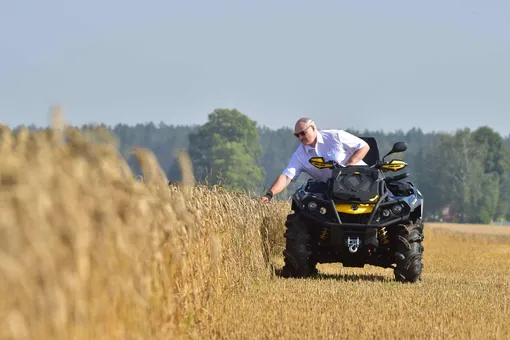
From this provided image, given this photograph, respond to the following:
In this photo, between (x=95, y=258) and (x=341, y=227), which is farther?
(x=341, y=227)

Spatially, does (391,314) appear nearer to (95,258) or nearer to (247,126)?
(95,258)

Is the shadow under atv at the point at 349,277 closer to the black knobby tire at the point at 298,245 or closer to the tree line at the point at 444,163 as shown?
the black knobby tire at the point at 298,245

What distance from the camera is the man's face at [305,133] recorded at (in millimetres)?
14117

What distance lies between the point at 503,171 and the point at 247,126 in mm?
37447

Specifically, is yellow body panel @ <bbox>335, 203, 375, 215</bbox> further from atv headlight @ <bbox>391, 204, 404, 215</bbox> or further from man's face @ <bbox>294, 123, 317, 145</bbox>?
man's face @ <bbox>294, 123, 317, 145</bbox>

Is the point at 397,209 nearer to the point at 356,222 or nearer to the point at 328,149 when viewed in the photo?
the point at 356,222

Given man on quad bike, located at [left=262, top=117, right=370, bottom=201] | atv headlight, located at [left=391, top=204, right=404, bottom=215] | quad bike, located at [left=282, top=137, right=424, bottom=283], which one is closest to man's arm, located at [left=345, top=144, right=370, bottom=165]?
man on quad bike, located at [left=262, top=117, right=370, bottom=201]

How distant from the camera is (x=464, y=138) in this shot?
130875 mm

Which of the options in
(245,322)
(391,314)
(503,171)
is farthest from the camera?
(503,171)

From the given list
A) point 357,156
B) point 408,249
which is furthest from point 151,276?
point 357,156

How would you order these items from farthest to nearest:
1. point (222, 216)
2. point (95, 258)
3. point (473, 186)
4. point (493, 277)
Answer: point (473, 186) → point (493, 277) → point (222, 216) → point (95, 258)

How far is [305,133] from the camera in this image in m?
14.2

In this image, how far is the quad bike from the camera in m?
13.9

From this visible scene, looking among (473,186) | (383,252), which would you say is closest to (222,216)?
(383,252)
